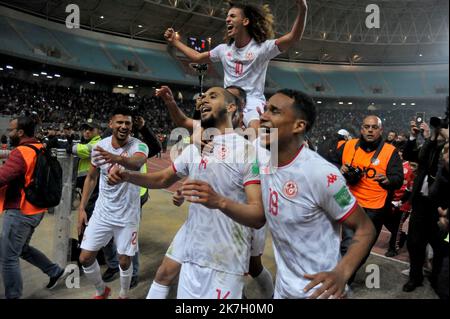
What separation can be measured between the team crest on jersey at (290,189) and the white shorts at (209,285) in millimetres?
666

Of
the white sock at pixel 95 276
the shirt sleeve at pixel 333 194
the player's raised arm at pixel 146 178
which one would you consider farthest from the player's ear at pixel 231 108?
the white sock at pixel 95 276

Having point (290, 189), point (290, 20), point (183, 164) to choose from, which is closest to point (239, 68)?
point (183, 164)

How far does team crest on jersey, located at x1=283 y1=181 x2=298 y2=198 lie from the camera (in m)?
1.90

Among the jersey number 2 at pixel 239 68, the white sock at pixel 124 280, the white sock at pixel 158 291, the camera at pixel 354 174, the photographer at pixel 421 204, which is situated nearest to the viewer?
the white sock at pixel 158 291

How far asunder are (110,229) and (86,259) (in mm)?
370

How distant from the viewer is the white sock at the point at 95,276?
11.6ft

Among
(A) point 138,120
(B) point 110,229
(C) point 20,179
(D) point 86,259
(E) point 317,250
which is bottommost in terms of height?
(D) point 86,259

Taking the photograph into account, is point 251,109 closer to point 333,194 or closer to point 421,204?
point 333,194

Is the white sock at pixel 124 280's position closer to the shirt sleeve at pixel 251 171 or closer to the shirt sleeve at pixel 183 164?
the shirt sleeve at pixel 183 164

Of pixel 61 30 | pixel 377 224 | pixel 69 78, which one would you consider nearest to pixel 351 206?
pixel 377 224

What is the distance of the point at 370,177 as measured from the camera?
3.88m

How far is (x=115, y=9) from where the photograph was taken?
74.2 feet

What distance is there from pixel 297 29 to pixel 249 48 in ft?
1.86

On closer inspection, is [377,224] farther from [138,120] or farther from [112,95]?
[112,95]
